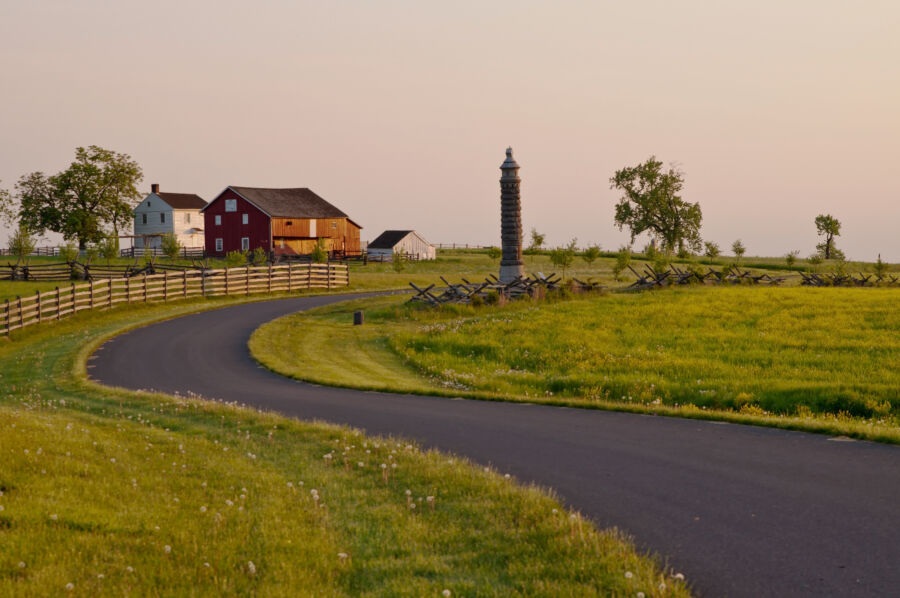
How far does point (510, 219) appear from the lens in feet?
141

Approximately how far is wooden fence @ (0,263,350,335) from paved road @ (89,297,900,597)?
60.9 feet

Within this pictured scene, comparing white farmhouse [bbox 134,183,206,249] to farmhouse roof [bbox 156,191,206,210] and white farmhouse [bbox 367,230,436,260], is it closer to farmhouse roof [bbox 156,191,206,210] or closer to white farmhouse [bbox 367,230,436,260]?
farmhouse roof [bbox 156,191,206,210]

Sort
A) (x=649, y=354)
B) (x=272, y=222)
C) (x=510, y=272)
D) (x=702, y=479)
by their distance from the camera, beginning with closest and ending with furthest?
(x=702, y=479) < (x=649, y=354) < (x=510, y=272) < (x=272, y=222)

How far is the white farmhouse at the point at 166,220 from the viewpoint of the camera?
95.8 meters

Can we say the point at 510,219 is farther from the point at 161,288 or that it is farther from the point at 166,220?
the point at 166,220

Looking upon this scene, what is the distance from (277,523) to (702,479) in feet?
18.1

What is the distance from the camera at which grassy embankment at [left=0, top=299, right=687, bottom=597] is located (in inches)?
260

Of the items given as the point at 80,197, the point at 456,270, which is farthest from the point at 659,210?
the point at 80,197

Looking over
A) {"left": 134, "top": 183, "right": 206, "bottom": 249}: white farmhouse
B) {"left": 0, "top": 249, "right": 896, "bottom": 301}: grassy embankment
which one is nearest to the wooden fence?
{"left": 0, "top": 249, "right": 896, "bottom": 301}: grassy embankment

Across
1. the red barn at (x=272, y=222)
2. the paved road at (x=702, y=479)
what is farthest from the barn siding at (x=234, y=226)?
the paved road at (x=702, y=479)

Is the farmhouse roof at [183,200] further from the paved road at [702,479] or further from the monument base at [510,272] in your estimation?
the paved road at [702,479]

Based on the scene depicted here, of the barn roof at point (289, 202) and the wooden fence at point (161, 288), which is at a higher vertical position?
the barn roof at point (289, 202)

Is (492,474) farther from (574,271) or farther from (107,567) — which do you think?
(574,271)

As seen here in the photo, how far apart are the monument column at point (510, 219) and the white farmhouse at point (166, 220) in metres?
63.8
